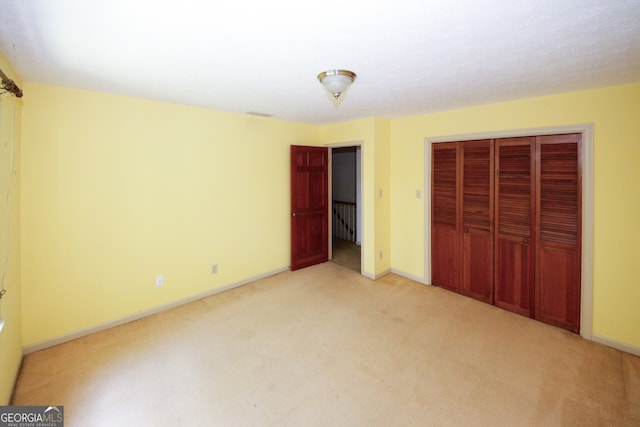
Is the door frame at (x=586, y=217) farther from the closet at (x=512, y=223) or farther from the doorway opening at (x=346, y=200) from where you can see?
the doorway opening at (x=346, y=200)

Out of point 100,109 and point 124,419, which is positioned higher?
point 100,109

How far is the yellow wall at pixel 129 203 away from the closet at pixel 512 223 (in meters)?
2.50

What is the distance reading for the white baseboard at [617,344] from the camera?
258 cm

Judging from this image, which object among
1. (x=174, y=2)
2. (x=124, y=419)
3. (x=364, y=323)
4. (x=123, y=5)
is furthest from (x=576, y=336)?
(x=123, y=5)

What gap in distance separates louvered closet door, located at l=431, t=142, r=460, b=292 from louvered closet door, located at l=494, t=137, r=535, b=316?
0.49 metres

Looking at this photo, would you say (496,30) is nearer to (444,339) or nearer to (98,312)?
(444,339)

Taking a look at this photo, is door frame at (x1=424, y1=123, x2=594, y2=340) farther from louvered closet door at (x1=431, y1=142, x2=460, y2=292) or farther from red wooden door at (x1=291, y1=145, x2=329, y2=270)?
red wooden door at (x1=291, y1=145, x2=329, y2=270)

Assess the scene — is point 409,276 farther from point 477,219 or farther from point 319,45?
point 319,45

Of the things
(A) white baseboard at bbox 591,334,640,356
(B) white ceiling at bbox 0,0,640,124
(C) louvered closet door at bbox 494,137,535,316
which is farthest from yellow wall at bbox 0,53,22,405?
(A) white baseboard at bbox 591,334,640,356

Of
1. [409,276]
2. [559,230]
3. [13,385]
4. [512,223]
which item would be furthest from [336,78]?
[13,385]

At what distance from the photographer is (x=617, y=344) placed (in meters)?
2.66

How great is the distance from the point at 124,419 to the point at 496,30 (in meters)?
3.22

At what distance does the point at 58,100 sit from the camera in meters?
2.62

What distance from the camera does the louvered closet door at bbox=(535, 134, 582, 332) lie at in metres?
2.86
